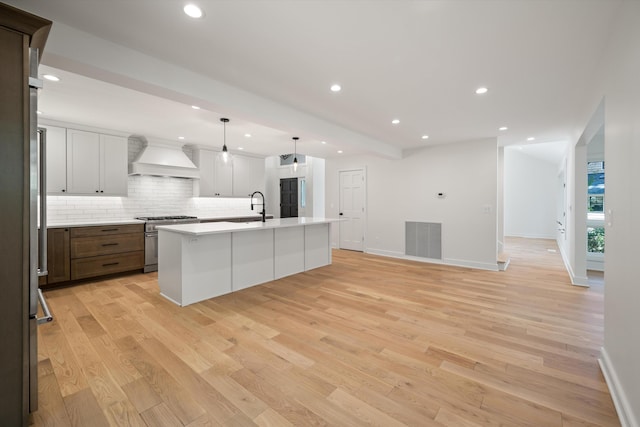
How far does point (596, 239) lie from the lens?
18.1ft

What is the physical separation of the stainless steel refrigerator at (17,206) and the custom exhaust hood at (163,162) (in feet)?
13.5

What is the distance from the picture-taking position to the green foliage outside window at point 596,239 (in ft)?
17.9

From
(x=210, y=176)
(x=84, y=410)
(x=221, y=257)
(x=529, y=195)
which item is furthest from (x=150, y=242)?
(x=529, y=195)

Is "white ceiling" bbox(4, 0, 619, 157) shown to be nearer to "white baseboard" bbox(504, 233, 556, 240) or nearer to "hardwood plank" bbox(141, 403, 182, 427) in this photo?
"hardwood plank" bbox(141, 403, 182, 427)

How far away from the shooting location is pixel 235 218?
257 inches

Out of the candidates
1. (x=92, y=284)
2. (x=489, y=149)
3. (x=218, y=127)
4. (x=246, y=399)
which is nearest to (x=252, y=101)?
(x=218, y=127)

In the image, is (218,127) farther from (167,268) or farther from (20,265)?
(20,265)

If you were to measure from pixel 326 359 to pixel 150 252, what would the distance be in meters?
4.22

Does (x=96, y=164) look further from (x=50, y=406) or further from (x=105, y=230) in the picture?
(x=50, y=406)

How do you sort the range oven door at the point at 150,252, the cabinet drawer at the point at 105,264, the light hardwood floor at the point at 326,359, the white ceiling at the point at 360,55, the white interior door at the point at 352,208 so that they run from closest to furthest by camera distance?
the light hardwood floor at the point at 326,359
the white ceiling at the point at 360,55
the cabinet drawer at the point at 105,264
the range oven door at the point at 150,252
the white interior door at the point at 352,208

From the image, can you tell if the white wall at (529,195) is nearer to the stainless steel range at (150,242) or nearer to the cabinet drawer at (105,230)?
the stainless steel range at (150,242)

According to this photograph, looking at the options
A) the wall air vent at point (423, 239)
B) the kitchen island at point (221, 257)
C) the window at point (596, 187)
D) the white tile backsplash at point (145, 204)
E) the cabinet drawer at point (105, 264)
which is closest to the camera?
the kitchen island at point (221, 257)

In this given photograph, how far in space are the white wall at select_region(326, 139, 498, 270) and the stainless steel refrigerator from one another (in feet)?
19.9

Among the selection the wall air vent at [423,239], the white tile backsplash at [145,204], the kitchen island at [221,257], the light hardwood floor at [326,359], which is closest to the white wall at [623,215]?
the light hardwood floor at [326,359]
